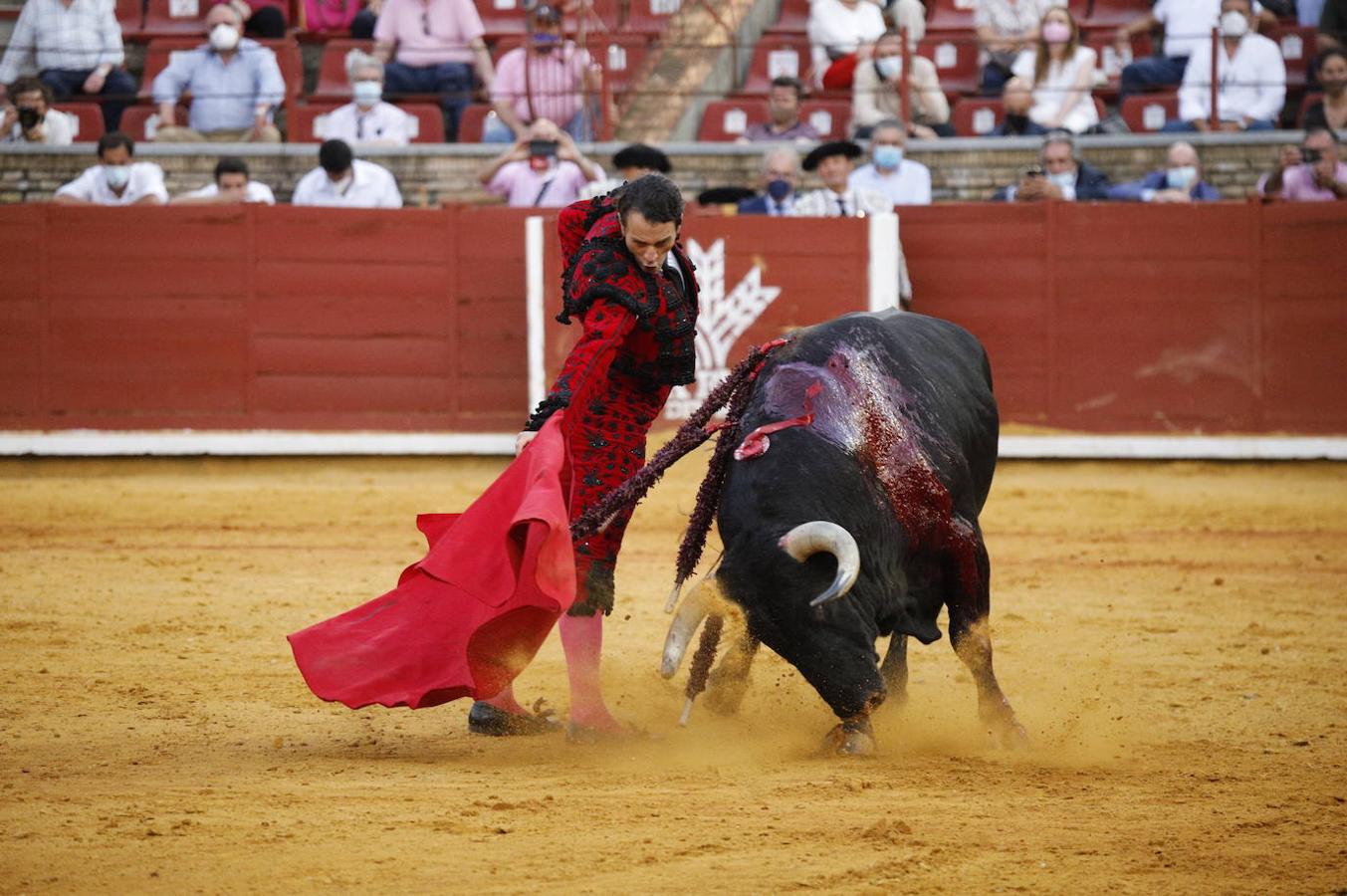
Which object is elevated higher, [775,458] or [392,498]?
[775,458]

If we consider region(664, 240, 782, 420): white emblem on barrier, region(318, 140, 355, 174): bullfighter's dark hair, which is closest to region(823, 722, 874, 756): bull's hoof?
region(664, 240, 782, 420): white emblem on barrier

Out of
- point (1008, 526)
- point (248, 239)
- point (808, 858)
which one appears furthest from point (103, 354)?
point (808, 858)

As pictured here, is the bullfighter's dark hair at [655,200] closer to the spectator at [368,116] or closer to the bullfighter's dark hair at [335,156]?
the bullfighter's dark hair at [335,156]

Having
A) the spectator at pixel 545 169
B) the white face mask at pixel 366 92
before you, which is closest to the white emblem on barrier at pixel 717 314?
the spectator at pixel 545 169

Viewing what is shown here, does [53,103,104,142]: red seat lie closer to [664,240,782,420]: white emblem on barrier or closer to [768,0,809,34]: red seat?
[664,240,782,420]: white emblem on barrier

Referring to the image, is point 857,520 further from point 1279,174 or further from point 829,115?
point 829,115

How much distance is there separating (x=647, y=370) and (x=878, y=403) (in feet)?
1.72

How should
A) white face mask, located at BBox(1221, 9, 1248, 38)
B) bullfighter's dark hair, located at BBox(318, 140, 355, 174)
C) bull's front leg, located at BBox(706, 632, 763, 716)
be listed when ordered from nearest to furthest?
bull's front leg, located at BBox(706, 632, 763, 716)
bullfighter's dark hair, located at BBox(318, 140, 355, 174)
white face mask, located at BBox(1221, 9, 1248, 38)

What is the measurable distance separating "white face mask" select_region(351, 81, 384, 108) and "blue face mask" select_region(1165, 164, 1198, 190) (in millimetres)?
4417

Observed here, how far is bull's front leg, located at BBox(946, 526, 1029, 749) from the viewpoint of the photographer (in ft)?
12.8

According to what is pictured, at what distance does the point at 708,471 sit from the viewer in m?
3.91

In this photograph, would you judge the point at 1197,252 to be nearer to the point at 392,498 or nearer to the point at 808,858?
the point at 392,498

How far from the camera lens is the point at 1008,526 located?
7656 millimetres

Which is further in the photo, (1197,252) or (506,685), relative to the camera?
(1197,252)
